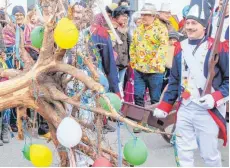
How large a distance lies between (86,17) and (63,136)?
713mm

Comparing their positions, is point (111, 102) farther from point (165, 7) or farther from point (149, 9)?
point (165, 7)

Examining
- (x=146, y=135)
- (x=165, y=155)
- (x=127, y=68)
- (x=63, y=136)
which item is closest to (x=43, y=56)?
(x=63, y=136)

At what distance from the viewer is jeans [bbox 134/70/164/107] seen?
596cm

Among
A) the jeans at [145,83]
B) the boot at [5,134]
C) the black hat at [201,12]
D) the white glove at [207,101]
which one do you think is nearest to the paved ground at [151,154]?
the boot at [5,134]

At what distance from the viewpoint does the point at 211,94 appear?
3387mm

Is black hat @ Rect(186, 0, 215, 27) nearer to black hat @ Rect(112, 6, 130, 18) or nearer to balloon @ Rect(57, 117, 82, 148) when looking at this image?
balloon @ Rect(57, 117, 82, 148)

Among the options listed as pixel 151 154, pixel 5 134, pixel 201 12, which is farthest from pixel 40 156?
pixel 5 134

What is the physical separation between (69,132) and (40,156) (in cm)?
30

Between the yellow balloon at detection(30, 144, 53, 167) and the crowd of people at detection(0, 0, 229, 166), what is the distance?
418 mm

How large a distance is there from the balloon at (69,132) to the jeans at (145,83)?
134 inches

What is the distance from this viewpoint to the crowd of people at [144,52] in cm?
337

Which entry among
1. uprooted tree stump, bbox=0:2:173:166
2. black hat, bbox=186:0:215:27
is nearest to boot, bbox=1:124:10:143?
uprooted tree stump, bbox=0:2:173:166

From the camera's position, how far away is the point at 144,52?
19.1 ft

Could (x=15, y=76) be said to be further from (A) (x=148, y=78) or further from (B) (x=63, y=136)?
(A) (x=148, y=78)
